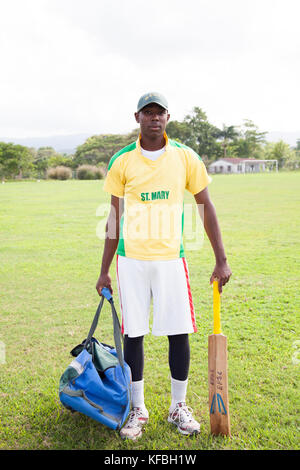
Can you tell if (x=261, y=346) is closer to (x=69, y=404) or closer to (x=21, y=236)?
(x=69, y=404)

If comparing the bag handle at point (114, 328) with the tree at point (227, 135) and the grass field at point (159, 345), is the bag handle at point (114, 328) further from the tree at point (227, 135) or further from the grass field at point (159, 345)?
the tree at point (227, 135)

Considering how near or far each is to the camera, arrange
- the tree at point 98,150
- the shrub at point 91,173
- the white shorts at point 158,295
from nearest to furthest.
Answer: the white shorts at point 158,295 < the shrub at point 91,173 < the tree at point 98,150

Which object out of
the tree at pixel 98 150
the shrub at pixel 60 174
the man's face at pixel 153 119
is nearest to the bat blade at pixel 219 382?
the man's face at pixel 153 119

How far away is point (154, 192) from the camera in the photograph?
243cm

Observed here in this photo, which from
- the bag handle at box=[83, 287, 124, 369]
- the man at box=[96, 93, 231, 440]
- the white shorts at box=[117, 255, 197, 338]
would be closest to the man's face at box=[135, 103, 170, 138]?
the man at box=[96, 93, 231, 440]

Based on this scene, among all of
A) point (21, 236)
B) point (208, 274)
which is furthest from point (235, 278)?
point (21, 236)

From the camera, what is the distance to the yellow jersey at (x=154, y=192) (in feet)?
7.99

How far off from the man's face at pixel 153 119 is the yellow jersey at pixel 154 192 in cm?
9

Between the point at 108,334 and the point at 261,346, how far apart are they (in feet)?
4.80

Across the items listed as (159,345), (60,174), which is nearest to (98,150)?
(60,174)

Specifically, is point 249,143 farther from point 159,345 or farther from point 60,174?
point 159,345

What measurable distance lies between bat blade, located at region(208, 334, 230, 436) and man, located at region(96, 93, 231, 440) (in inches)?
6.2

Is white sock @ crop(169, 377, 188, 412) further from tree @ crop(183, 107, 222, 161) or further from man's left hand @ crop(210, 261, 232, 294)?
tree @ crop(183, 107, 222, 161)

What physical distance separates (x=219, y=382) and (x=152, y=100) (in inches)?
66.0
